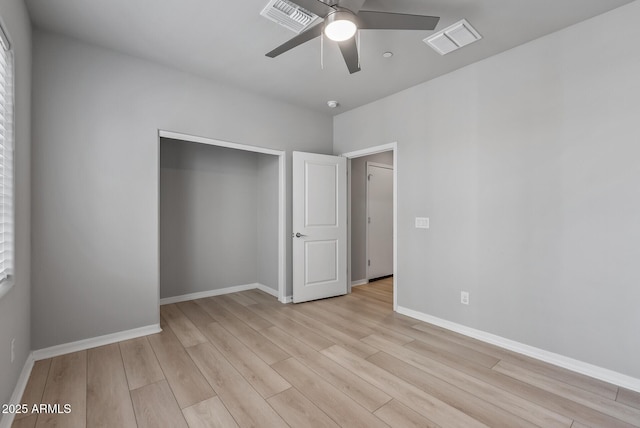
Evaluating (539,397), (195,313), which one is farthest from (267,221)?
(539,397)

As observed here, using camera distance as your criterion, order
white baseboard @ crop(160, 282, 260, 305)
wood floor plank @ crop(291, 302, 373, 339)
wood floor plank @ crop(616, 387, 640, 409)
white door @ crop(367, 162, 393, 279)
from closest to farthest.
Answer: wood floor plank @ crop(616, 387, 640, 409), wood floor plank @ crop(291, 302, 373, 339), white baseboard @ crop(160, 282, 260, 305), white door @ crop(367, 162, 393, 279)

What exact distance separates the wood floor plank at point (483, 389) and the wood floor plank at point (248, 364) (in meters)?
1.03

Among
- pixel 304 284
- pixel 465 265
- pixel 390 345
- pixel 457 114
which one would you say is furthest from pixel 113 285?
pixel 457 114

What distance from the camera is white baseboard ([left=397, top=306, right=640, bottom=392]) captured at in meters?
2.20

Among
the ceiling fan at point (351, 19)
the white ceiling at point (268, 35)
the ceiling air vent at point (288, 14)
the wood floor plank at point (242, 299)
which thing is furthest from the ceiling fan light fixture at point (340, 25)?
the wood floor plank at point (242, 299)

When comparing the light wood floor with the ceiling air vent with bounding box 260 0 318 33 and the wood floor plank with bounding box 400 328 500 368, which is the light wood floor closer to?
the wood floor plank with bounding box 400 328 500 368

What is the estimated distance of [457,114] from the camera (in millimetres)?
3195

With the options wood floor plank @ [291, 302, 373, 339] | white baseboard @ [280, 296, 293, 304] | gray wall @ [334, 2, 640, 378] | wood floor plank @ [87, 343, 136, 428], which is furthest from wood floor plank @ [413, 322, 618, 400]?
wood floor plank @ [87, 343, 136, 428]

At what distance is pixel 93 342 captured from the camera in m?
2.74

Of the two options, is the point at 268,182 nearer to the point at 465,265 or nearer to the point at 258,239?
the point at 258,239

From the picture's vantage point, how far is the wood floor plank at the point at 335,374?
6.62ft

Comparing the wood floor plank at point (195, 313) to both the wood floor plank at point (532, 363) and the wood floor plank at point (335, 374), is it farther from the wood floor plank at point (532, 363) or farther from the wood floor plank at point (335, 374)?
the wood floor plank at point (532, 363)

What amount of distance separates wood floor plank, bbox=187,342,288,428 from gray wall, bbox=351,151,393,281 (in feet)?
9.43

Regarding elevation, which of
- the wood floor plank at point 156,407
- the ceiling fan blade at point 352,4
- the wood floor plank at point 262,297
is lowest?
the wood floor plank at point 156,407
